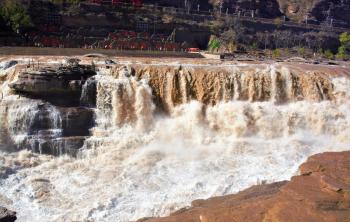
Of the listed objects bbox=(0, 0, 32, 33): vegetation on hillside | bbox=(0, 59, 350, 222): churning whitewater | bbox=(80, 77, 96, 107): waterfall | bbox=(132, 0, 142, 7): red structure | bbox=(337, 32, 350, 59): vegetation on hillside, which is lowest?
bbox=(0, 59, 350, 222): churning whitewater

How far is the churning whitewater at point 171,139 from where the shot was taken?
638 inches

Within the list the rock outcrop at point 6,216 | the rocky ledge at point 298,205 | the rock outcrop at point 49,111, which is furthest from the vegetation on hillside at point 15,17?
the rocky ledge at point 298,205

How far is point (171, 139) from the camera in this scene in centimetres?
2153

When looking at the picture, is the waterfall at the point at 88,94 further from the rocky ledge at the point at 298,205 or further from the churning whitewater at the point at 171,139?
the rocky ledge at the point at 298,205

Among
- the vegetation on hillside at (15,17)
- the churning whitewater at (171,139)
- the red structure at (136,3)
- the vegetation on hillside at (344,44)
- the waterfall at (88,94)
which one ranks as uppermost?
the red structure at (136,3)

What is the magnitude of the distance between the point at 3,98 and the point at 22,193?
5570 mm

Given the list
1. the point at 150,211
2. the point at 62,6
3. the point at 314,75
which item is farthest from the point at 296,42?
the point at 150,211

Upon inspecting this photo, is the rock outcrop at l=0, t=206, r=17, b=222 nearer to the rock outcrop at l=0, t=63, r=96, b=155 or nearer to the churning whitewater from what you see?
the churning whitewater

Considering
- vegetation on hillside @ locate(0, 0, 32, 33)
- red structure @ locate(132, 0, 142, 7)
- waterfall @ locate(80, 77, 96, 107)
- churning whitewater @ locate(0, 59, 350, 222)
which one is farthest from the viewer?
red structure @ locate(132, 0, 142, 7)

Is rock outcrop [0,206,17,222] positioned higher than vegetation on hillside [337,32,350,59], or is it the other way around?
vegetation on hillside [337,32,350,59]

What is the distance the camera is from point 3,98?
20.4m

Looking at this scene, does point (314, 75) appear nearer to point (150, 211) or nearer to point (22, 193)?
point (150, 211)

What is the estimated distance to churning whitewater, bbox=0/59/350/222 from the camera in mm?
16203

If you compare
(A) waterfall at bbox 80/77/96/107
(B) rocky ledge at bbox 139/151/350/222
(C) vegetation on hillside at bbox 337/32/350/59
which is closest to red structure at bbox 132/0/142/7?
(C) vegetation on hillside at bbox 337/32/350/59
